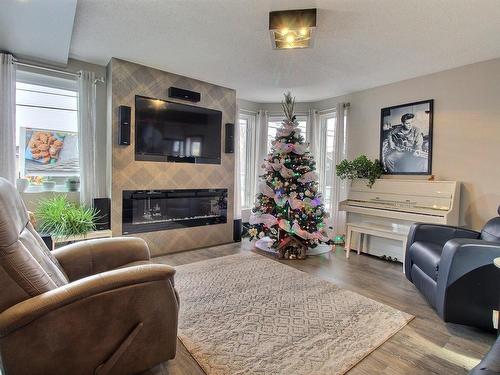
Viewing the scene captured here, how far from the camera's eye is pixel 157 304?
1.43 meters

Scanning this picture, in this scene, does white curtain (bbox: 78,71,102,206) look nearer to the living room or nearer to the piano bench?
the living room

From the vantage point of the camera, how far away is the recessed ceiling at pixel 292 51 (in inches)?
88.7

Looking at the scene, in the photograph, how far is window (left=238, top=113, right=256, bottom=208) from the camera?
5.44 m

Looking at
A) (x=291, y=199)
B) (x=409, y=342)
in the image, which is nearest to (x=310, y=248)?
(x=291, y=199)

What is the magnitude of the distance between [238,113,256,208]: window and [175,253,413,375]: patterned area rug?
2442 mm

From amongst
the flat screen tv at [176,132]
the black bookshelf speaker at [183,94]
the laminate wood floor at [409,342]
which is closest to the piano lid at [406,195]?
the laminate wood floor at [409,342]

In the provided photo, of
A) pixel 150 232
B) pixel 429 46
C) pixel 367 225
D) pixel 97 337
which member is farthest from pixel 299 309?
pixel 429 46

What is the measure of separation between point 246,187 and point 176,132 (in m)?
1.94

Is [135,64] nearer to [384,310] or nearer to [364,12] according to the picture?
[364,12]

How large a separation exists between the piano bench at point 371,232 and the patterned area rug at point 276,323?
115cm

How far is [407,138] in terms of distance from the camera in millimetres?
3873

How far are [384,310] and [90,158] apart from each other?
3593 mm

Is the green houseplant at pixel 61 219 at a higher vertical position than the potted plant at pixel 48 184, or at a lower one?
lower

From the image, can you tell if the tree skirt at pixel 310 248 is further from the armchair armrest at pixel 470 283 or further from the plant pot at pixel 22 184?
the plant pot at pixel 22 184
